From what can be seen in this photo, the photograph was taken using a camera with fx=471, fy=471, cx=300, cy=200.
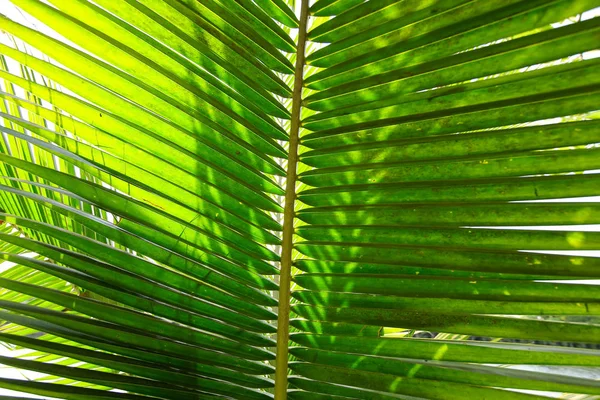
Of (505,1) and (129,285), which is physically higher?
(505,1)

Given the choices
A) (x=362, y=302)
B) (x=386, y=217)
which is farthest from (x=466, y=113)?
(x=362, y=302)

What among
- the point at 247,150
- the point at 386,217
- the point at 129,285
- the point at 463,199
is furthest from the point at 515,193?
the point at 129,285

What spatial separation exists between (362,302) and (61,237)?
1.55 feet

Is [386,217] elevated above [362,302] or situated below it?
above

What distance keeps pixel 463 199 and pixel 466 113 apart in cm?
13

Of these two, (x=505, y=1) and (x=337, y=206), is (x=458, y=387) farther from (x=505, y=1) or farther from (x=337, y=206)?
(x=505, y=1)

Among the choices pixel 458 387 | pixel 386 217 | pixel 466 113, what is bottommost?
pixel 458 387

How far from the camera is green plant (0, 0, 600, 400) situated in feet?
2.18

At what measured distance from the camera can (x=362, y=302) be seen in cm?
77

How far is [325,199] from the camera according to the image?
85 cm

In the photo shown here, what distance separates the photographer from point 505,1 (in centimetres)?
Answer: 70

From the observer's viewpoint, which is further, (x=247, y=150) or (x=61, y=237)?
(x=247, y=150)

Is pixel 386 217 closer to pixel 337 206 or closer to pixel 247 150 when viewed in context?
pixel 337 206

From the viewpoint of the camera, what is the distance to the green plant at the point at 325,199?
2.18ft
